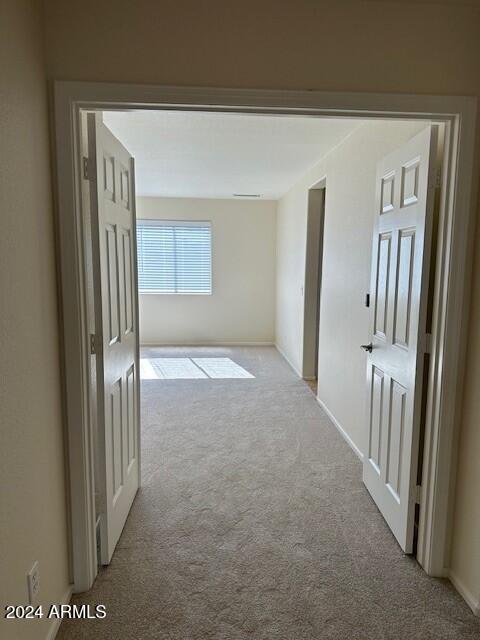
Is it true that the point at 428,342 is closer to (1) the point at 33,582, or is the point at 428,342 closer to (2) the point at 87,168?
(2) the point at 87,168

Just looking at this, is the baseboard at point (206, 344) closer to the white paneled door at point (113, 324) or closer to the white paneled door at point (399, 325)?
the white paneled door at point (113, 324)

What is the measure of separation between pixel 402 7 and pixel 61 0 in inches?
53.2

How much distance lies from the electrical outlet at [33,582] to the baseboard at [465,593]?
1.76 meters

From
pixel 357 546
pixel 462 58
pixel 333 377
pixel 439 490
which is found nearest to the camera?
pixel 462 58

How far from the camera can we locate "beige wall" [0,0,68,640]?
133 centimetres

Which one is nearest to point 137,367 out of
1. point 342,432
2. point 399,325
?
point 399,325

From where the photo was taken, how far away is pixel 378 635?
5.64 feet

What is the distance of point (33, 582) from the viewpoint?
1.50 m

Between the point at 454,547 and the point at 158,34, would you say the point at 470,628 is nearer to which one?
the point at 454,547

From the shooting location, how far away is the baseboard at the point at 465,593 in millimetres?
1824

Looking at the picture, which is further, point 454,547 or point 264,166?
point 264,166

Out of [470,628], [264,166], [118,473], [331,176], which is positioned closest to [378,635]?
[470,628]

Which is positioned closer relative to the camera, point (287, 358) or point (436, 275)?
point (436, 275)

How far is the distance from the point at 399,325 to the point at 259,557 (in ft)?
4.50
